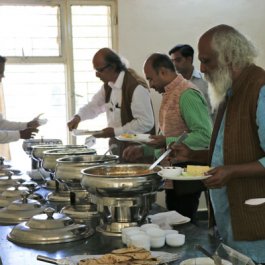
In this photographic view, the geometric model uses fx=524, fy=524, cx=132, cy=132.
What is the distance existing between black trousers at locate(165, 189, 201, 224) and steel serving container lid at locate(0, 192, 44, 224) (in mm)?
944

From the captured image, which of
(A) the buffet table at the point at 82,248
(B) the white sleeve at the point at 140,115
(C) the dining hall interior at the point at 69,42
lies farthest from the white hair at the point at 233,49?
(C) the dining hall interior at the point at 69,42

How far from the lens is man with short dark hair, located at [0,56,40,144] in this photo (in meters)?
3.54

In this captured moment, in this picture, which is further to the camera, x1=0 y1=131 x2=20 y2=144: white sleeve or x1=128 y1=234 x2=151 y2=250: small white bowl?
x1=0 y1=131 x2=20 y2=144: white sleeve

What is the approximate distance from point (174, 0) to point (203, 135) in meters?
2.36

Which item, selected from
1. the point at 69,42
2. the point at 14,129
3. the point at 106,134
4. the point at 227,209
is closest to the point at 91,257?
the point at 227,209

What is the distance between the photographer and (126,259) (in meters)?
1.16

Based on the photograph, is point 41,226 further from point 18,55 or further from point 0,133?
point 18,55

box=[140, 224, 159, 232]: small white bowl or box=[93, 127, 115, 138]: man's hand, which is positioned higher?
box=[93, 127, 115, 138]: man's hand

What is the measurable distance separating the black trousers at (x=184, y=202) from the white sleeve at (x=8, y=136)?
1.37 m

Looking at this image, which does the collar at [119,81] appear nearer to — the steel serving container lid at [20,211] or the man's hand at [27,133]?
the man's hand at [27,133]

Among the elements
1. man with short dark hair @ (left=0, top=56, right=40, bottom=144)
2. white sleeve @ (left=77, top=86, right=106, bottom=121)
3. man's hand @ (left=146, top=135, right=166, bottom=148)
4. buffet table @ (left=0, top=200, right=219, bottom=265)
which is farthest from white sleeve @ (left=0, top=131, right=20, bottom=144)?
buffet table @ (left=0, top=200, right=219, bottom=265)

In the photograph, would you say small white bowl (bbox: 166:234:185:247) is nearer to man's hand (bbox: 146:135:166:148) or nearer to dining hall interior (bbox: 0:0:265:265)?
man's hand (bbox: 146:135:166:148)

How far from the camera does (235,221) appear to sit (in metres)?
1.71

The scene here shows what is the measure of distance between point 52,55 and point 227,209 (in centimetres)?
290
